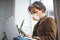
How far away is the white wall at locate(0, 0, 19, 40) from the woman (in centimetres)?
23

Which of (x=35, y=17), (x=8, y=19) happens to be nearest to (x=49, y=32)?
(x=35, y=17)

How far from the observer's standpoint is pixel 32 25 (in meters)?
1.45

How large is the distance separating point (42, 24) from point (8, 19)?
1.37 feet

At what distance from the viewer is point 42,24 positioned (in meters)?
1.46

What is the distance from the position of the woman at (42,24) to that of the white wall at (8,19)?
0.77 ft

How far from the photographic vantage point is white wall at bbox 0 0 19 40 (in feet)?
4.61

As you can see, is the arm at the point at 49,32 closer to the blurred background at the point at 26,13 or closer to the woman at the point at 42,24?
the woman at the point at 42,24

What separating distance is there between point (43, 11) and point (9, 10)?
42cm

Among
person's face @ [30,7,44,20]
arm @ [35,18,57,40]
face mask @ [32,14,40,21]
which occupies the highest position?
person's face @ [30,7,44,20]

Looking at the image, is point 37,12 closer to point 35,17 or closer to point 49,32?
point 35,17

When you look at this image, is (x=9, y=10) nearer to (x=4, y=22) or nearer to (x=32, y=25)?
(x=4, y=22)

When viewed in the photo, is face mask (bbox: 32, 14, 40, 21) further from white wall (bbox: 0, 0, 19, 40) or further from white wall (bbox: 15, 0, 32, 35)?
white wall (bbox: 0, 0, 19, 40)

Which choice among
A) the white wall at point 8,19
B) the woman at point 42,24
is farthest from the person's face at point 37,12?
the white wall at point 8,19

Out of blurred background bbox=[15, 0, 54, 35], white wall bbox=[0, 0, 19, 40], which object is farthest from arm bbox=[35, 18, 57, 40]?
white wall bbox=[0, 0, 19, 40]
